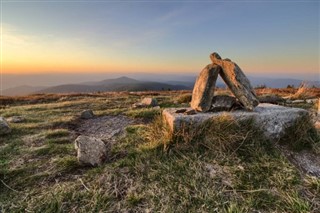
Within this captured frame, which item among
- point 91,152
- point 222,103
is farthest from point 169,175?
point 222,103

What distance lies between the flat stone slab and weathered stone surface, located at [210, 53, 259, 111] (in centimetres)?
24

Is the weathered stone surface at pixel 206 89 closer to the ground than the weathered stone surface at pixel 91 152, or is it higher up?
higher up

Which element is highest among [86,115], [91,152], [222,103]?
[222,103]

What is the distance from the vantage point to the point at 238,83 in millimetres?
5820

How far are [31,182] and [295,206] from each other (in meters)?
4.28

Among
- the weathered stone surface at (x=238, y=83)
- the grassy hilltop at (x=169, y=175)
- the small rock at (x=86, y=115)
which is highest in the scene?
the weathered stone surface at (x=238, y=83)

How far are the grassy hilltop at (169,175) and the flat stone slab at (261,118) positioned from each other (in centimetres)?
19

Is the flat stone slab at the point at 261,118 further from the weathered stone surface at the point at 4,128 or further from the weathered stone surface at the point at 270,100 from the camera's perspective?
the weathered stone surface at the point at 270,100

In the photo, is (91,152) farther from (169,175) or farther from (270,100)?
(270,100)

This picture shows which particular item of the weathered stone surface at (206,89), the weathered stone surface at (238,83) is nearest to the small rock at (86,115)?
the weathered stone surface at (206,89)

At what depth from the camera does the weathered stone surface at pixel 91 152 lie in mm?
4914

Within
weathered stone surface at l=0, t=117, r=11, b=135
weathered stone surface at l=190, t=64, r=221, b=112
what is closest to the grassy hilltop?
weathered stone surface at l=190, t=64, r=221, b=112

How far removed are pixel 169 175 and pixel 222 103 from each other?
8.14 feet

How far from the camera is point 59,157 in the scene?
539cm
